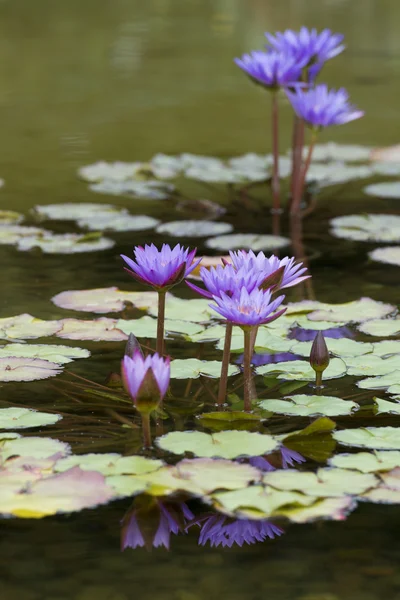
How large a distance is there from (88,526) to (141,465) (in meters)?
0.12

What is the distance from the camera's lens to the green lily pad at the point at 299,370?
174 centimetres

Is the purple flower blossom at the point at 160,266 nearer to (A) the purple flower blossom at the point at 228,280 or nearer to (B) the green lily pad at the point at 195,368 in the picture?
(A) the purple flower blossom at the point at 228,280

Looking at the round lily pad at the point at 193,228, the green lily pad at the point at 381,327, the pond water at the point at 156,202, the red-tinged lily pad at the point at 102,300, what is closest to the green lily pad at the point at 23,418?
the pond water at the point at 156,202

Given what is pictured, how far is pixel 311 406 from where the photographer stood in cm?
159

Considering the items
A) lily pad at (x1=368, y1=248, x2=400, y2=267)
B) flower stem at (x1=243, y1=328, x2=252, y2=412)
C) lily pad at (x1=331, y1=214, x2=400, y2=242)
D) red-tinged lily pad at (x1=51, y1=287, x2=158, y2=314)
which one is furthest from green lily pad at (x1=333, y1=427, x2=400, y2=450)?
lily pad at (x1=331, y1=214, x2=400, y2=242)

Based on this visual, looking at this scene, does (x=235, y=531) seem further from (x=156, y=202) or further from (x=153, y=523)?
(x=156, y=202)

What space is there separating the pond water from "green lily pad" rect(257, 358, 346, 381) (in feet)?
0.11

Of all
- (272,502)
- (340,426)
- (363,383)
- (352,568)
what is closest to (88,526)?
(272,502)

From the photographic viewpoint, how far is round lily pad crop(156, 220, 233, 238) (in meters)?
2.82

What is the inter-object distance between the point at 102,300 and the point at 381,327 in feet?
1.99

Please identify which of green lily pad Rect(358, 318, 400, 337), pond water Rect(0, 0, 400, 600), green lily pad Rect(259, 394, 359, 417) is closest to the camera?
pond water Rect(0, 0, 400, 600)

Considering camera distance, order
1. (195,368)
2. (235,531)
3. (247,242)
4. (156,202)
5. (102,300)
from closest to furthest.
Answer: (235,531), (195,368), (102,300), (247,242), (156,202)

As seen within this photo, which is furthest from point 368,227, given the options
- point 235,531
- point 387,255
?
point 235,531

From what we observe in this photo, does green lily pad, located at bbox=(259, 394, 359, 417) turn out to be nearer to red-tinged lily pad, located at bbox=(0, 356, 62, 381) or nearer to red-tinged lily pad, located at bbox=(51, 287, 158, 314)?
red-tinged lily pad, located at bbox=(0, 356, 62, 381)
